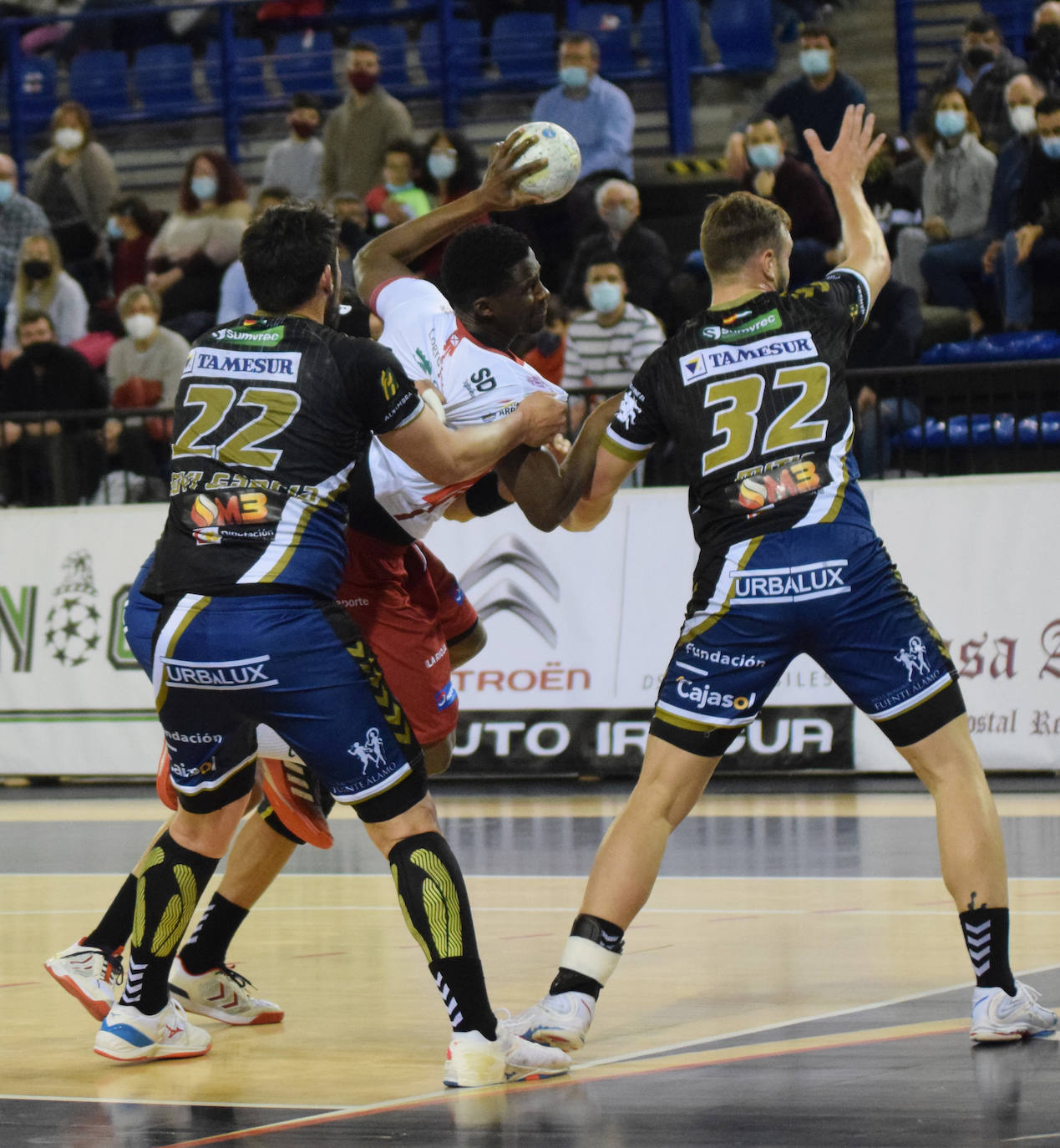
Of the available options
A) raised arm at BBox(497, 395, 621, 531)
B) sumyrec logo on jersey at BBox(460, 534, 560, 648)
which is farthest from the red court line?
sumyrec logo on jersey at BBox(460, 534, 560, 648)

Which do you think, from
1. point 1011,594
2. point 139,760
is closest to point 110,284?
point 139,760

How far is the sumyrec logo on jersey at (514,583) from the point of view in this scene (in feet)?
42.9

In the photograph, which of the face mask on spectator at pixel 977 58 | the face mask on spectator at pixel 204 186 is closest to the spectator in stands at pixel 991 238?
the face mask on spectator at pixel 977 58

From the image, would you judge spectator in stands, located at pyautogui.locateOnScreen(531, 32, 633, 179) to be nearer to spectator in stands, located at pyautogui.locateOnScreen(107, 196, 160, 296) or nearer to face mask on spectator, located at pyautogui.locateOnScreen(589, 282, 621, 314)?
face mask on spectator, located at pyautogui.locateOnScreen(589, 282, 621, 314)

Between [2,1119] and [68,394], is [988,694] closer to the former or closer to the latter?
[68,394]

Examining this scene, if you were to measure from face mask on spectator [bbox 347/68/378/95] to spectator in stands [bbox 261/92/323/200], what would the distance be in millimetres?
682

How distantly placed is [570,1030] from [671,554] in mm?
7326

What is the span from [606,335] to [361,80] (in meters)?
4.83

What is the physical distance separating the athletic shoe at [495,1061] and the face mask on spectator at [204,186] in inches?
495

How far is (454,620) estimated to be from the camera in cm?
717

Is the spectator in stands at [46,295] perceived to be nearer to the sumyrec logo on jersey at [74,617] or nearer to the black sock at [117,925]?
the sumyrec logo on jersey at [74,617]

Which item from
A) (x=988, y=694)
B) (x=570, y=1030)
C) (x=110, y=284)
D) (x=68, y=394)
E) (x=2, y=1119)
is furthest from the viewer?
(x=110, y=284)

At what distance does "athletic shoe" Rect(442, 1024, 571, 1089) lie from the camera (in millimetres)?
5312

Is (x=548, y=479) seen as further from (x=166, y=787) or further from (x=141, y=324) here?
(x=141, y=324)
